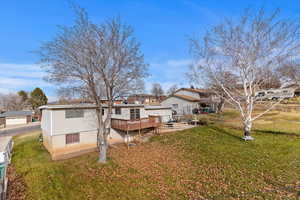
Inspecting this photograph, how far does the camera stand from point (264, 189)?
19.7 feet

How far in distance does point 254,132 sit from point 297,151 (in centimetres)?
477

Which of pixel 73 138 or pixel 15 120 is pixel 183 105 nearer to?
pixel 73 138

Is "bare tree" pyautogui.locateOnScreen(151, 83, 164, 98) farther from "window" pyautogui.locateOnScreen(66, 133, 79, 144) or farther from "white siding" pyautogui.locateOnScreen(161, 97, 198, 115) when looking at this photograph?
"window" pyautogui.locateOnScreen(66, 133, 79, 144)

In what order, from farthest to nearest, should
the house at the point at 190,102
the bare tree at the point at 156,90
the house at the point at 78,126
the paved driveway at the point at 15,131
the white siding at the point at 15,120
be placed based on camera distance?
the bare tree at the point at 156,90, the white siding at the point at 15,120, the house at the point at 190,102, the paved driveway at the point at 15,131, the house at the point at 78,126

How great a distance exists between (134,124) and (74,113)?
19.5ft

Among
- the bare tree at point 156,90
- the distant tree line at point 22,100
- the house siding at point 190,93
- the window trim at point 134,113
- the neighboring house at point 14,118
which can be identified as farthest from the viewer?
the bare tree at point 156,90

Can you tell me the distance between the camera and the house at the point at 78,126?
41.9 ft

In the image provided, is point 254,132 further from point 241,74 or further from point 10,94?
point 10,94

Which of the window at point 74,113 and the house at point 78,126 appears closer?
the house at point 78,126

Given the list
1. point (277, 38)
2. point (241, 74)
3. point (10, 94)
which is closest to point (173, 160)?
point (241, 74)

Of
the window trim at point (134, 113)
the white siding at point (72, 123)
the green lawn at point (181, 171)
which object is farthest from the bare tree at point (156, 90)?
the green lawn at point (181, 171)

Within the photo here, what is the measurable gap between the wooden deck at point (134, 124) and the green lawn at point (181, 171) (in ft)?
7.80

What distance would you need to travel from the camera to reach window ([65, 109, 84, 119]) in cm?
1347

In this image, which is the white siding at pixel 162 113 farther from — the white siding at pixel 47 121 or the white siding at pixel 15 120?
the white siding at pixel 15 120
